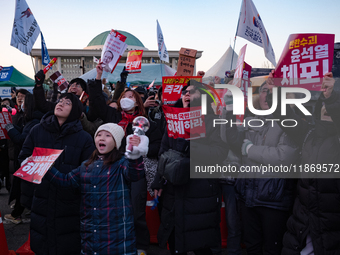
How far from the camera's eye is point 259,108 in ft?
9.78

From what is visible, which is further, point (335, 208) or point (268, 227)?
point (268, 227)

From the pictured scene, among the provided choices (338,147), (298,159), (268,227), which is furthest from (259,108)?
(268,227)

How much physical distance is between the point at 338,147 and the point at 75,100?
7.60ft

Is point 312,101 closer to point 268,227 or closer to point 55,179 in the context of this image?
point 268,227

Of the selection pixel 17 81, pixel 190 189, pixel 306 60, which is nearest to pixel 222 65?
pixel 17 81

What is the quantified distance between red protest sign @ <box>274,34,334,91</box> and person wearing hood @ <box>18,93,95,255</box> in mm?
1882

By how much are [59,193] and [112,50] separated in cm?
256

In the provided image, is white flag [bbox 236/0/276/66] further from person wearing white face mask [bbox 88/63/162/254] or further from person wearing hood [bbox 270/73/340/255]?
A: person wearing hood [bbox 270/73/340/255]

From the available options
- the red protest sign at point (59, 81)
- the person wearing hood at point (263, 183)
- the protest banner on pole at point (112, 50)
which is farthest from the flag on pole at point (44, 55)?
the person wearing hood at point (263, 183)

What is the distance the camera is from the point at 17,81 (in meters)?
14.5

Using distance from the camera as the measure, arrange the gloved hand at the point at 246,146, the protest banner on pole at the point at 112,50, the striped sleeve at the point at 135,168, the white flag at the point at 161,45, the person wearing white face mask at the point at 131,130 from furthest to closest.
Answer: the white flag at the point at 161,45 < the protest banner on pole at the point at 112,50 < the person wearing white face mask at the point at 131,130 < the gloved hand at the point at 246,146 < the striped sleeve at the point at 135,168

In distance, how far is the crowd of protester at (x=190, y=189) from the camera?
2258mm

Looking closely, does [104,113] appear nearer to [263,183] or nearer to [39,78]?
[39,78]

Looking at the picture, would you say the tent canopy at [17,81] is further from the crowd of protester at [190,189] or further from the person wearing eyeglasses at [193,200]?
the person wearing eyeglasses at [193,200]
